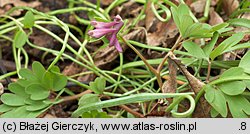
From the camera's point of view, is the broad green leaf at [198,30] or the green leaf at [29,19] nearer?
the broad green leaf at [198,30]

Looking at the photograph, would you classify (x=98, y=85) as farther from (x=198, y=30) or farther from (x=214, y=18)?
(x=214, y=18)

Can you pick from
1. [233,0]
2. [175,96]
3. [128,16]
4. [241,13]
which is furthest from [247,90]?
[128,16]

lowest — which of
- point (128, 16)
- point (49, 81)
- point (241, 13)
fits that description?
point (49, 81)

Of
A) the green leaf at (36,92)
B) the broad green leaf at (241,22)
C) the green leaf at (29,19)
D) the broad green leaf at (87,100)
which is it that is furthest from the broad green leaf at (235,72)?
the green leaf at (29,19)

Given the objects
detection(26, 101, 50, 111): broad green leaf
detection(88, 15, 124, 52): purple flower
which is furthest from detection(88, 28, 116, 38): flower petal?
detection(26, 101, 50, 111): broad green leaf

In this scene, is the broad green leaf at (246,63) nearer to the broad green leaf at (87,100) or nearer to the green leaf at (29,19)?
the broad green leaf at (87,100)

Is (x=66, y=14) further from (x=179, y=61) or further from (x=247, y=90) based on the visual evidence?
(x=247, y=90)

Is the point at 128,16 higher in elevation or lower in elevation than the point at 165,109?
higher
